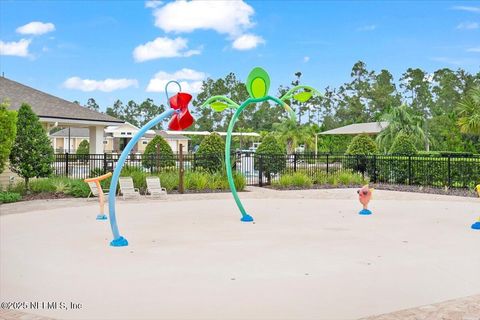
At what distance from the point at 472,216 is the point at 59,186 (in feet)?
43.4

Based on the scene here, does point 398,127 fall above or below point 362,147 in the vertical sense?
above

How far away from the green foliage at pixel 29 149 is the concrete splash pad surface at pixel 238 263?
13.0 ft

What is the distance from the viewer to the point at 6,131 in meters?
15.0

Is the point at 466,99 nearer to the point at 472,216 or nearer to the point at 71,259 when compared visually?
the point at 472,216

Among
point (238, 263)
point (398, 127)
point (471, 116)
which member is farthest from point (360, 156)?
point (238, 263)

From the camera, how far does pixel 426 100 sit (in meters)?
75.3

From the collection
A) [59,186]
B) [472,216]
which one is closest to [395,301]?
[472,216]

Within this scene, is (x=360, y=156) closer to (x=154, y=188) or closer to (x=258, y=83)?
(x=154, y=188)

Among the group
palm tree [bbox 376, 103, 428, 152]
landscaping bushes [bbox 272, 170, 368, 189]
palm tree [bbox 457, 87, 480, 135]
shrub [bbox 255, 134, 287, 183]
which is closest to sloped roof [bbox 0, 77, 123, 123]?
shrub [bbox 255, 134, 287, 183]

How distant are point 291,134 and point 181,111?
35485 mm

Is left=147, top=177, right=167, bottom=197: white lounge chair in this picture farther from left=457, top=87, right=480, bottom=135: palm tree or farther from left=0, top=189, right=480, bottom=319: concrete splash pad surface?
left=457, top=87, right=480, bottom=135: palm tree

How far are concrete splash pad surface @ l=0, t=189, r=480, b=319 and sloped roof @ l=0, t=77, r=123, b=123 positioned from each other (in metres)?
9.11

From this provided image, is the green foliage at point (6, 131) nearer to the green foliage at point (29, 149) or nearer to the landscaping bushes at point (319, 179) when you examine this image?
the green foliage at point (29, 149)

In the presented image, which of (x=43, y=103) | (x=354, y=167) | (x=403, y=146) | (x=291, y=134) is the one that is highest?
(x=43, y=103)
